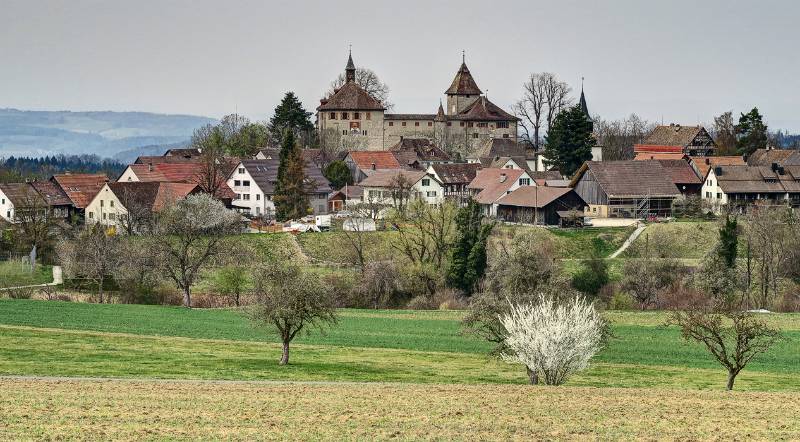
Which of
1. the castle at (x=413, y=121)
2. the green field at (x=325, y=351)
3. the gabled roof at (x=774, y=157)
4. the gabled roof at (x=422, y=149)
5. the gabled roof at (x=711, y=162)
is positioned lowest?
the green field at (x=325, y=351)

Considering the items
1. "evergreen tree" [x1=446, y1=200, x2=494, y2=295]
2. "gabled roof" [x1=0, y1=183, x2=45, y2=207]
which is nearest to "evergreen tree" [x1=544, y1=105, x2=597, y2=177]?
"evergreen tree" [x1=446, y1=200, x2=494, y2=295]

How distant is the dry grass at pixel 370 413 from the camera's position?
23.8 meters

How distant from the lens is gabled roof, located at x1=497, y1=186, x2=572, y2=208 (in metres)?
84.1

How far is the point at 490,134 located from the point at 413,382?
4004 inches

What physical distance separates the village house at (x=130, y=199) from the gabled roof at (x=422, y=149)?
3467cm

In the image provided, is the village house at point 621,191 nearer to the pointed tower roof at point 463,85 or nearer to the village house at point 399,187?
the village house at point 399,187

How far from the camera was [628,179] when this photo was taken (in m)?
90.9

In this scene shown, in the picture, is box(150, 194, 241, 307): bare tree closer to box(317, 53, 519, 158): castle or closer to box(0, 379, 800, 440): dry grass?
box(0, 379, 800, 440): dry grass

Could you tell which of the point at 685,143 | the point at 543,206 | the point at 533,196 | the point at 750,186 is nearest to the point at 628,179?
the point at 533,196

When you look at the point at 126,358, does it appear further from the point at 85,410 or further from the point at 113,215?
the point at 113,215

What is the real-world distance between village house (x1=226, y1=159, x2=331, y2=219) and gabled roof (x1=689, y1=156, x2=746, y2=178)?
95.9 feet

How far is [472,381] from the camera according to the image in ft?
120

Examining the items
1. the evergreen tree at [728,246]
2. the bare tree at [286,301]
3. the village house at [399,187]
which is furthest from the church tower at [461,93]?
the bare tree at [286,301]

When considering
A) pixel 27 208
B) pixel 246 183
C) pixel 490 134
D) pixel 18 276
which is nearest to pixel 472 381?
pixel 18 276
